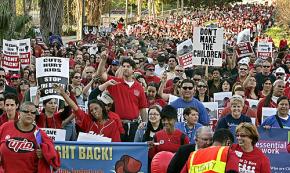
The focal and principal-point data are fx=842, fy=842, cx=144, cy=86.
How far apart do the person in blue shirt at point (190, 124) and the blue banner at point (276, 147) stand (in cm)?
126

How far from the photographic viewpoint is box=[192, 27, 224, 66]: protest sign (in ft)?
55.7

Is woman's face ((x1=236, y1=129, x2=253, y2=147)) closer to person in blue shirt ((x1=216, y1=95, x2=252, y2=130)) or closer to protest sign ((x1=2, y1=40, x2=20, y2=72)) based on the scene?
person in blue shirt ((x1=216, y1=95, x2=252, y2=130))

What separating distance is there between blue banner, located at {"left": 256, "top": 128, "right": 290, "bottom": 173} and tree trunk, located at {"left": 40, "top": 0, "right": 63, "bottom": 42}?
91.9 ft

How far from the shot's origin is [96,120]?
1078 cm

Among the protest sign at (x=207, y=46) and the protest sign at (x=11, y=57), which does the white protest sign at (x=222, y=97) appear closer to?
the protest sign at (x=207, y=46)

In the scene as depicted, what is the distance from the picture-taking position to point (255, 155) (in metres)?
8.72

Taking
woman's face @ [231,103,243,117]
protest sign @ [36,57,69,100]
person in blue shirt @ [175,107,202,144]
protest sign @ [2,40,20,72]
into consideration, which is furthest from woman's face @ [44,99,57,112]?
protest sign @ [2,40,20,72]

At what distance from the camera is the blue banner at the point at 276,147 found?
1128 cm

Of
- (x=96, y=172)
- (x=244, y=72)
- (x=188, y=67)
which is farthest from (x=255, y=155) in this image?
(x=188, y=67)

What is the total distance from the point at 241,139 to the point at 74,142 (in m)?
2.55

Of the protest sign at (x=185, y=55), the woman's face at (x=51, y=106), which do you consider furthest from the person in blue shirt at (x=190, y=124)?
the protest sign at (x=185, y=55)

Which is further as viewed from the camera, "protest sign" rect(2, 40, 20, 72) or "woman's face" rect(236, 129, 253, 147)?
"protest sign" rect(2, 40, 20, 72)

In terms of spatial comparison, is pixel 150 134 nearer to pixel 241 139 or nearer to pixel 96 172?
pixel 96 172

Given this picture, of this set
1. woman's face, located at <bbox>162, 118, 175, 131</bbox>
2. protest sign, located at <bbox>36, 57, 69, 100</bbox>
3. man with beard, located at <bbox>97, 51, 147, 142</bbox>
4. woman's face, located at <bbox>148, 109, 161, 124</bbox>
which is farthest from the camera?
man with beard, located at <bbox>97, 51, 147, 142</bbox>
